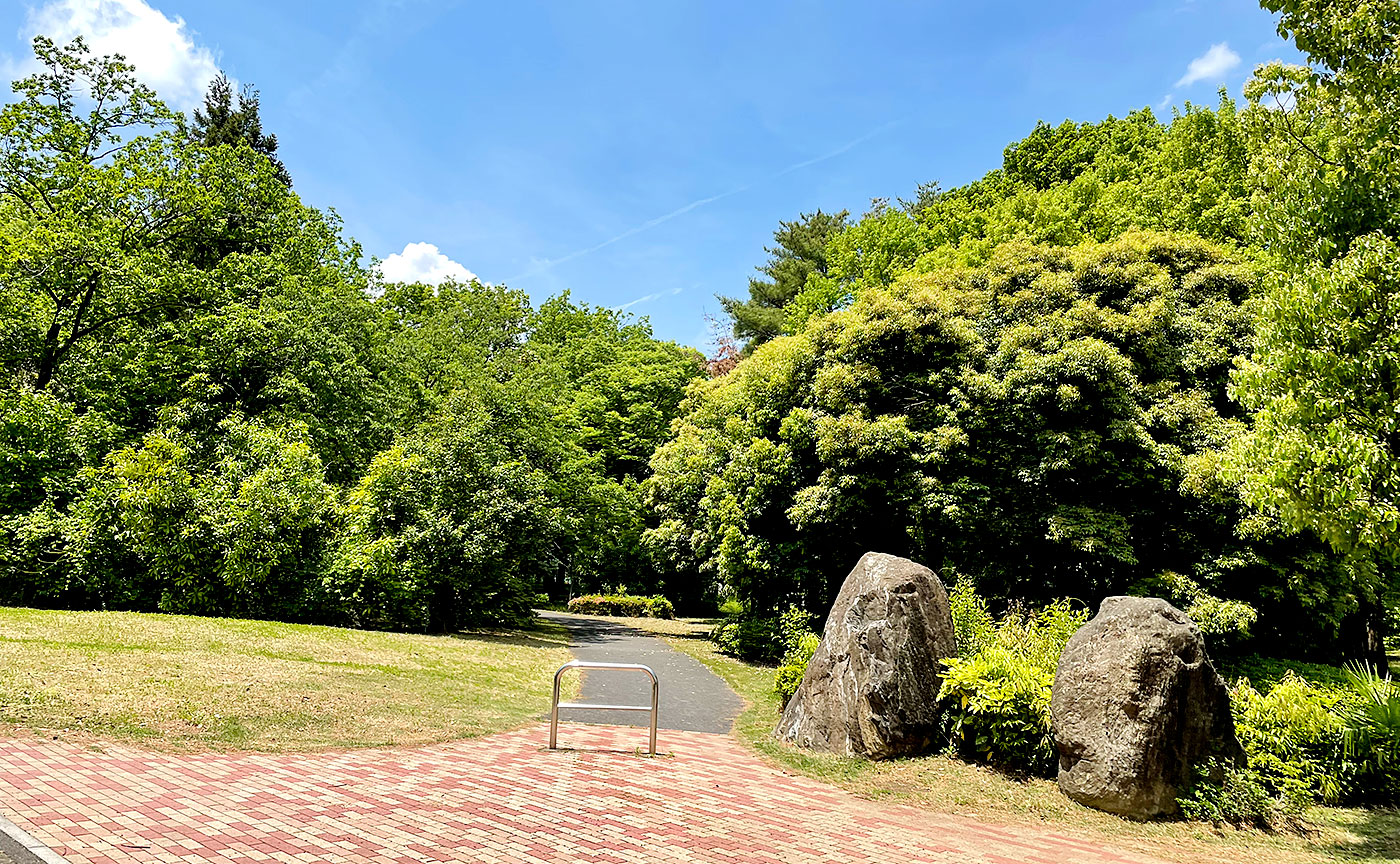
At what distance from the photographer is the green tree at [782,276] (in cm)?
4491

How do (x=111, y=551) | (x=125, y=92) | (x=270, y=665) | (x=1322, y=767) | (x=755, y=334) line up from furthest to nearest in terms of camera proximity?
1. (x=755, y=334)
2. (x=125, y=92)
3. (x=111, y=551)
4. (x=270, y=665)
5. (x=1322, y=767)

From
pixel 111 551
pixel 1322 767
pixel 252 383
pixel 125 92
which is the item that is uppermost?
pixel 125 92

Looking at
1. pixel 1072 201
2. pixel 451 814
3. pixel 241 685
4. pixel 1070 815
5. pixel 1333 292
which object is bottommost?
→ pixel 1070 815

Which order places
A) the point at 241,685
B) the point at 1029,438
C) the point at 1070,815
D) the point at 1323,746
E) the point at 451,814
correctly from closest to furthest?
the point at 451,814 → the point at 1070,815 → the point at 1323,746 → the point at 241,685 → the point at 1029,438

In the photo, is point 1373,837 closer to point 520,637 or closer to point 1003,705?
point 1003,705

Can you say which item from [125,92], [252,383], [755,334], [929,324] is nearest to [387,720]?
[929,324]

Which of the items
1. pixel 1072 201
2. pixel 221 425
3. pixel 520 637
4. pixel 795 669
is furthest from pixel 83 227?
pixel 1072 201

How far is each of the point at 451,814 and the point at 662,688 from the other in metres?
8.58

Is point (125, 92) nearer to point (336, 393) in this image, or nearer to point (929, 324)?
point (336, 393)

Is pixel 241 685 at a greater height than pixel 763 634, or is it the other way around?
pixel 763 634

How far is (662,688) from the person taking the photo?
551 inches

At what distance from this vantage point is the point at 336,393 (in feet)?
84.8

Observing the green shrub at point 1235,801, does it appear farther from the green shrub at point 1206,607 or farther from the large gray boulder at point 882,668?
the green shrub at point 1206,607

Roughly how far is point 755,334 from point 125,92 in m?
30.8
